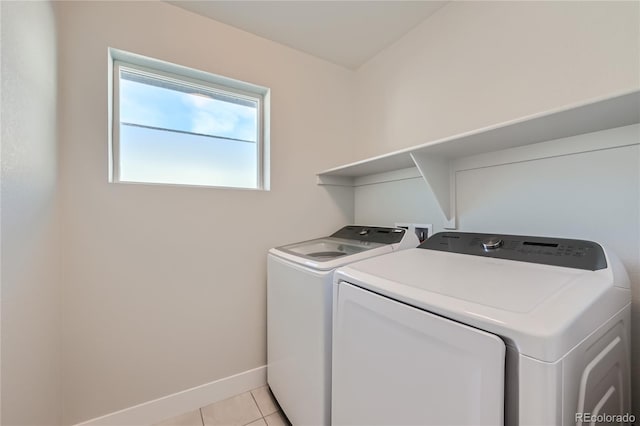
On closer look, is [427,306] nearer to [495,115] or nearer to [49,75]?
[495,115]

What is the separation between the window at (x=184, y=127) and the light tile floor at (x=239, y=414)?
57.2 inches

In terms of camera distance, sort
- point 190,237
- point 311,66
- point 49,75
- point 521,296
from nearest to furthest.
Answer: point 521,296
point 49,75
point 190,237
point 311,66

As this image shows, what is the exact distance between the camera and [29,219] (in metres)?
1.02

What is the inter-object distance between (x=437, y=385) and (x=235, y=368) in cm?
153

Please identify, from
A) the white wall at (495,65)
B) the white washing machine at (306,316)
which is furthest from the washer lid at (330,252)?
the white wall at (495,65)

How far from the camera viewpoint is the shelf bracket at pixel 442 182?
4.68ft

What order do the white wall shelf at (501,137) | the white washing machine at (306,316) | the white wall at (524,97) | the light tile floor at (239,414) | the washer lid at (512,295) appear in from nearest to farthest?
1. the washer lid at (512,295)
2. the white wall shelf at (501,137)
3. the white wall at (524,97)
4. the white washing machine at (306,316)
5. the light tile floor at (239,414)

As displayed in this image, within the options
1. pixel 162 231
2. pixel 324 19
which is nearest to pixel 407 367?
pixel 162 231

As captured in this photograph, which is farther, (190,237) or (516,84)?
(190,237)

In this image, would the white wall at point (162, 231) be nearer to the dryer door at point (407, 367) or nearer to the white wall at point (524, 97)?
the white wall at point (524, 97)

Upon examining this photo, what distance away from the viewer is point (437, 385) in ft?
2.14

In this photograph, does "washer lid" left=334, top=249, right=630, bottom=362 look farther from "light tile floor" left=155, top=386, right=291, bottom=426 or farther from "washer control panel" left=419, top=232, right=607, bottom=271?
"light tile floor" left=155, top=386, right=291, bottom=426

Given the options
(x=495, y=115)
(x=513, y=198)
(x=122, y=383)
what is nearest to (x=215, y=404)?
(x=122, y=383)

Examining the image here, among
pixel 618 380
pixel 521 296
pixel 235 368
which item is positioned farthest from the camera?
pixel 235 368
